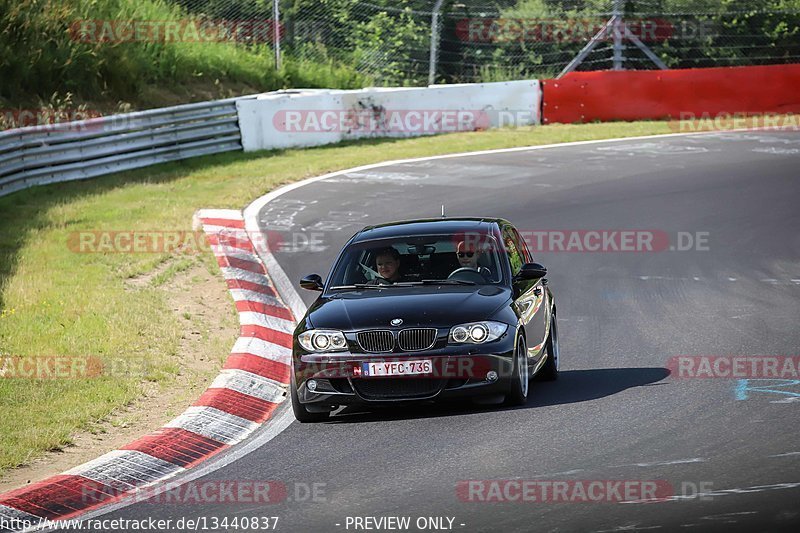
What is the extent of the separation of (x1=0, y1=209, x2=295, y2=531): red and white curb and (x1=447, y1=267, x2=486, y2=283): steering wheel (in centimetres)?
175

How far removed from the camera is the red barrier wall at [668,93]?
29609mm

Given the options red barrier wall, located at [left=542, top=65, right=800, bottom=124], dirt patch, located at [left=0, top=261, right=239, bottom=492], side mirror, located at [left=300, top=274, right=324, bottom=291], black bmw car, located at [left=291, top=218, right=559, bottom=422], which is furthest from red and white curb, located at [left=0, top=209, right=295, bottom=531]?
red barrier wall, located at [left=542, top=65, right=800, bottom=124]

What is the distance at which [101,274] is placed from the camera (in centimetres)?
1459

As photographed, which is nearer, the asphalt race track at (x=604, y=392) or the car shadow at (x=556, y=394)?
the asphalt race track at (x=604, y=392)

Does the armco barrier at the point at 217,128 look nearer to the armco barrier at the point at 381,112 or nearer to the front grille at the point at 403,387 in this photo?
the armco barrier at the point at 381,112

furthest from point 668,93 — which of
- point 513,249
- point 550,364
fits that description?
point 550,364

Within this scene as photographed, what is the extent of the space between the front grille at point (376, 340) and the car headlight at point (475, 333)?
1.41ft

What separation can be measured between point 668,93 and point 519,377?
22019 millimetres

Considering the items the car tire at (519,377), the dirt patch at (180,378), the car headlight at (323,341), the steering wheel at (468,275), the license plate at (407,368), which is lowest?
the dirt patch at (180,378)

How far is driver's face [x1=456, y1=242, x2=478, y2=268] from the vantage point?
10.1 m

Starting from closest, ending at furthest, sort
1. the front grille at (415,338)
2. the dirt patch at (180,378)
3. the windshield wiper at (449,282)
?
1. the dirt patch at (180,378)
2. the front grille at (415,338)
3. the windshield wiper at (449,282)

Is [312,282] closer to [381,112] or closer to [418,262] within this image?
[418,262]

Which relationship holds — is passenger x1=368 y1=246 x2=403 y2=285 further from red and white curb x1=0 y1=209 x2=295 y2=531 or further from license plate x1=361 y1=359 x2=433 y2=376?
license plate x1=361 y1=359 x2=433 y2=376

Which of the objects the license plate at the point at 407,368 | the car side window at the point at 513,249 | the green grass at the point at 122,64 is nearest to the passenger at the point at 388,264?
Result: the car side window at the point at 513,249
